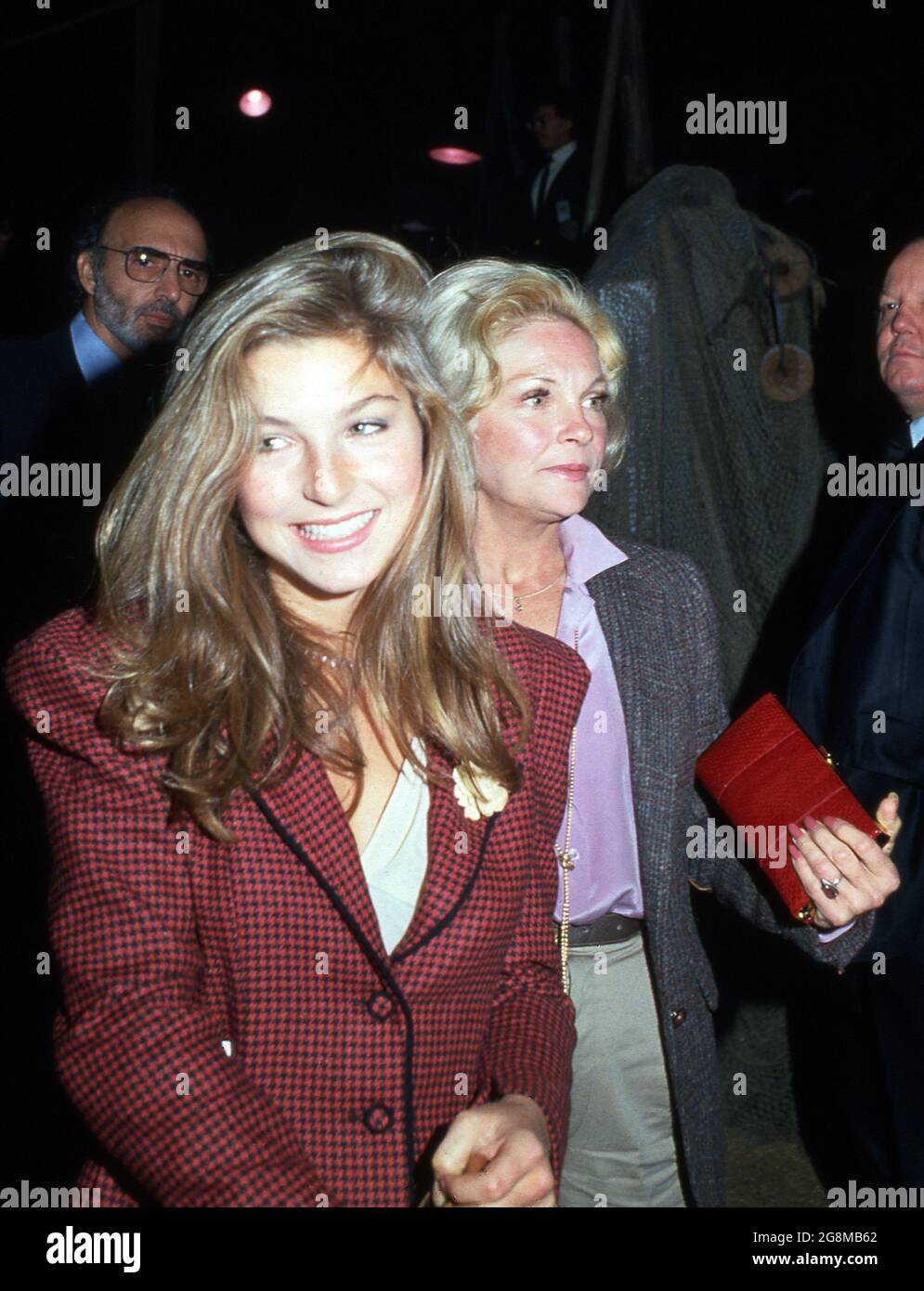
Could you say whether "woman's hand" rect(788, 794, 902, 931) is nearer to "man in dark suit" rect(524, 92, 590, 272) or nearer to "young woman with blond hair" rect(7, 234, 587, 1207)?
"young woman with blond hair" rect(7, 234, 587, 1207)

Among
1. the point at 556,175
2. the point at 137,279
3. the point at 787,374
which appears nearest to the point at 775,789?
the point at 787,374

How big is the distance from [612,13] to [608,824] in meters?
3.43

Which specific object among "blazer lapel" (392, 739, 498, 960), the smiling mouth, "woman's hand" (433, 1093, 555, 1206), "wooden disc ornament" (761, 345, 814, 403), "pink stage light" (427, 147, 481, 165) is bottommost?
"woman's hand" (433, 1093, 555, 1206)

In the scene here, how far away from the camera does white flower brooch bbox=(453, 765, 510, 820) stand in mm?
1863

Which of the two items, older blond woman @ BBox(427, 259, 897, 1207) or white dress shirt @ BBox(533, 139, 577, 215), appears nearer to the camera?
older blond woman @ BBox(427, 259, 897, 1207)

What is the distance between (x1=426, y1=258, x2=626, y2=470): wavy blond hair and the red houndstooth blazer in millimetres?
1139

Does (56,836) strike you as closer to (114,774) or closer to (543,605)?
(114,774)

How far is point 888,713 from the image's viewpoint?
276cm

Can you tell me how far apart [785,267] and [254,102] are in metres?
9.29

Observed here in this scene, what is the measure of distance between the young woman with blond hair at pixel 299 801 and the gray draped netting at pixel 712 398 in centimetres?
194

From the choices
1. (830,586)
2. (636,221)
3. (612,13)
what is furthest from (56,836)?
(612,13)

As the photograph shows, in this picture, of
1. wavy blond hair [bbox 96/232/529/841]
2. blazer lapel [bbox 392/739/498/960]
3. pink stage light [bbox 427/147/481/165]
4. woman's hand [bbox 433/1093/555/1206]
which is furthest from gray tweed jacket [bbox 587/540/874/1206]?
pink stage light [bbox 427/147/481/165]

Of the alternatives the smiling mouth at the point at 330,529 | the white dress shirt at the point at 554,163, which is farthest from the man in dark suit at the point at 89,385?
the white dress shirt at the point at 554,163

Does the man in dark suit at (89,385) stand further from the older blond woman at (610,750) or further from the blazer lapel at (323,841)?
the blazer lapel at (323,841)
